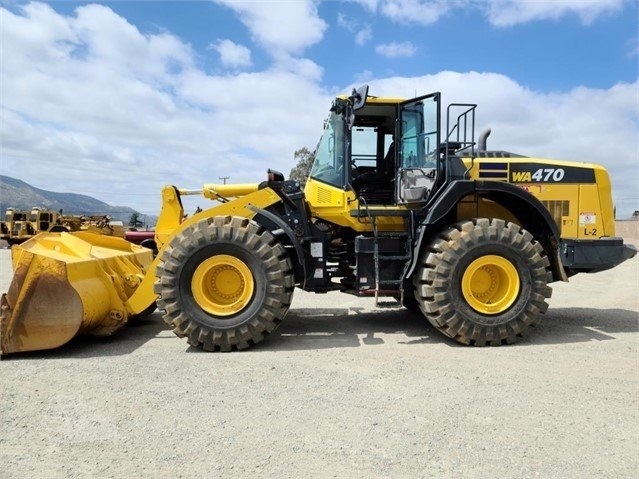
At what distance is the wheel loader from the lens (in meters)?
A: 5.13

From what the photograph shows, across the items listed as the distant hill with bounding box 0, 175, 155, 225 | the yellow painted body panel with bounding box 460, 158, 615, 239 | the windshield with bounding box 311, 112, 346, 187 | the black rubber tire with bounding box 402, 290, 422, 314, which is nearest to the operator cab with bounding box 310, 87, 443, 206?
the windshield with bounding box 311, 112, 346, 187

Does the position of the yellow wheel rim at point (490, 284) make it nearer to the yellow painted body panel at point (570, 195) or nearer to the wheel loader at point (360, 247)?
the wheel loader at point (360, 247)

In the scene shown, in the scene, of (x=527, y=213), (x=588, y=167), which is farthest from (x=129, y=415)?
(x=588, y=167)

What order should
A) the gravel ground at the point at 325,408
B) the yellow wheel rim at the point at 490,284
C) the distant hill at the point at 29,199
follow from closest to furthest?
the gravel ground at the point at 325,408, the yellow wheel rim at the point at 490,284, the distant hill at the point at 29,199

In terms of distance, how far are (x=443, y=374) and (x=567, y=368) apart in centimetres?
126

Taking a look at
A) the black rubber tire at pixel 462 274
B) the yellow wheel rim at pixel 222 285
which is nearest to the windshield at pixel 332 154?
the black rubber tire at pixel 462 274

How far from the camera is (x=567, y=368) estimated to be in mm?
4574

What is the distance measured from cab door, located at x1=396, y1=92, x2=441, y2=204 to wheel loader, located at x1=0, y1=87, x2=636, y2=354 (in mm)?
16

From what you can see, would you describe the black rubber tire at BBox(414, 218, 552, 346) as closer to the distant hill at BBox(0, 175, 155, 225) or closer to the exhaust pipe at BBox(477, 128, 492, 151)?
A: the exhaust pipe at BBox(477, 128, 492, 151)

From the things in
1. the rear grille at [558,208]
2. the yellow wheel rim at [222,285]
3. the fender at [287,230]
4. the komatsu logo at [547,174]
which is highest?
the komatsu logo at [547,174]

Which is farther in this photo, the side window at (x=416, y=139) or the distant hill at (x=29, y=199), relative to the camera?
the distant hill at (x=29, y=199)

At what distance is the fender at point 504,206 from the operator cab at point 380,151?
12.3 inches

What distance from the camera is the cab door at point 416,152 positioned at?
585 cm

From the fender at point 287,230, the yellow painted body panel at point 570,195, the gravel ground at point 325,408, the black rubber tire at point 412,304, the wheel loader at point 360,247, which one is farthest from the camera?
the black rubber tire at point 412,304
